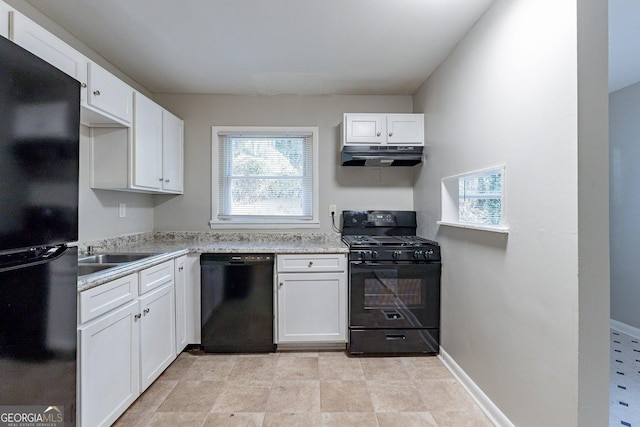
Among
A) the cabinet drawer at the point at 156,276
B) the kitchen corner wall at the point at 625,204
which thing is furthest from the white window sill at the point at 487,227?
the kitchen corner wall at the point at 625,204

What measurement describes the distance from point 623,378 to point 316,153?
3.00m

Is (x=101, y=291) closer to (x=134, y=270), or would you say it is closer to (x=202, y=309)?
(x=134, y=270)

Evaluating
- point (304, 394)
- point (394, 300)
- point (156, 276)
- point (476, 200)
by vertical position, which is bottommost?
point (304, 394)

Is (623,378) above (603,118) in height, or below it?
below

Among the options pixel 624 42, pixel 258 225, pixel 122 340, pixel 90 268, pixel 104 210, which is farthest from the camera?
pixel 258 225

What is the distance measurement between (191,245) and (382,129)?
204 cm

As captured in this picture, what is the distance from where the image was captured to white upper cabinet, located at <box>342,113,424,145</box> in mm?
2768

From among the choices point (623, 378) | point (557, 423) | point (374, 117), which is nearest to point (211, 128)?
point (374, 117)

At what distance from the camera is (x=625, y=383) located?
2.05 metres

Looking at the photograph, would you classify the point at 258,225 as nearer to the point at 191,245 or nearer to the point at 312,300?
the point at 191,245

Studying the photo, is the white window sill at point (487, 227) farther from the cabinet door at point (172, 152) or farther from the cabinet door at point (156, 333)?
the cabinet door at point (172, 152)

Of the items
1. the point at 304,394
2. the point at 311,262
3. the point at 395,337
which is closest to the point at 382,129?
the point at 311,262

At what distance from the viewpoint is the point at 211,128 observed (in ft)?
10.1

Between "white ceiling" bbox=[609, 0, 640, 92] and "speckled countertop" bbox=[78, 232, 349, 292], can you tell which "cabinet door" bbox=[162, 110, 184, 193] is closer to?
"speckled countertop" bbox=[78, 232, 349, 292]
